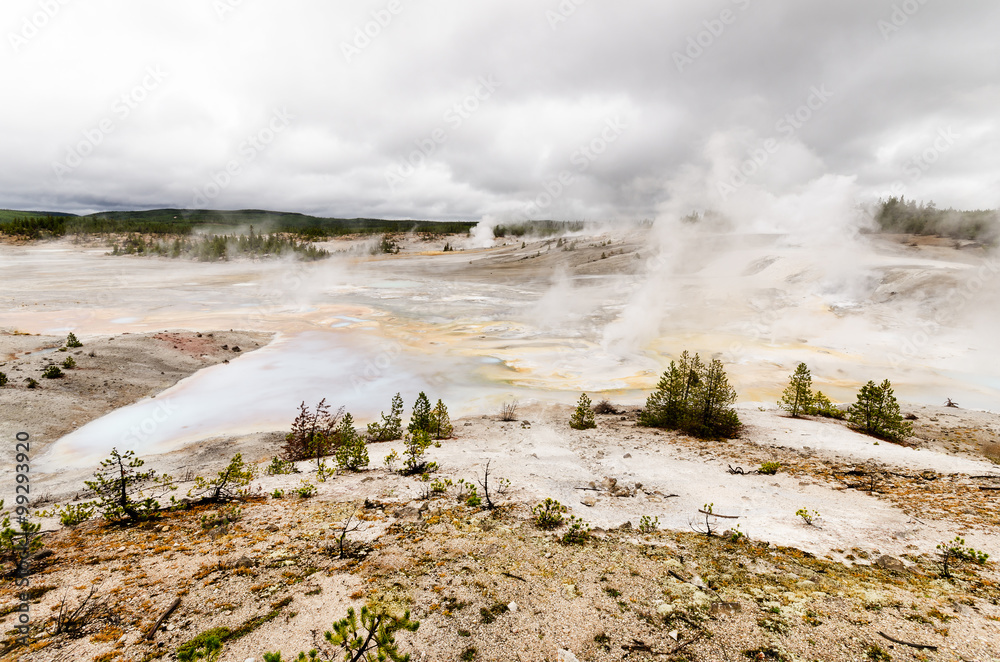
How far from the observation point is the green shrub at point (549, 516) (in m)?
5.93

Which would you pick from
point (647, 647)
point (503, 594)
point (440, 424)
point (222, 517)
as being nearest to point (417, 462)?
point (440, 424)

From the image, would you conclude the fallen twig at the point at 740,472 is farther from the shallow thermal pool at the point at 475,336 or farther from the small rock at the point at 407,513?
the shallow thermal pool at the point at 475,336

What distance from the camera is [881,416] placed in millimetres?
12180

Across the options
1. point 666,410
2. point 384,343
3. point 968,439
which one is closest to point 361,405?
point 384,343

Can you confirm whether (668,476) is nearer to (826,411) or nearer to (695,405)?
(695,405)

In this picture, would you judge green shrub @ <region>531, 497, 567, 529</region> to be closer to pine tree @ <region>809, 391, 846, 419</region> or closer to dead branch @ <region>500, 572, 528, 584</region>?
dead branch @ <region>500, 572, 528, 584</region>

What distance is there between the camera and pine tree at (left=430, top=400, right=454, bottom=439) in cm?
1245

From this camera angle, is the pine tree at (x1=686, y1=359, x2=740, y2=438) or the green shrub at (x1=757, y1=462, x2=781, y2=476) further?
the pine tree at (x1=686, y1=359, x2=740, y2=438)

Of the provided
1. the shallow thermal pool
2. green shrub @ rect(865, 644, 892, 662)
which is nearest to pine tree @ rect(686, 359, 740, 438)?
the shallow thermal pool

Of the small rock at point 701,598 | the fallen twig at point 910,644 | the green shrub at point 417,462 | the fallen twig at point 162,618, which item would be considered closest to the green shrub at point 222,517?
the fallen twig at point 162,618

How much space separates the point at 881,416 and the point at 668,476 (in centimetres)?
830

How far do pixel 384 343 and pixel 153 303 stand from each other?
24.1 metres

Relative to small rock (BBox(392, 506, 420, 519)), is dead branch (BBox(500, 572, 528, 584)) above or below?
above

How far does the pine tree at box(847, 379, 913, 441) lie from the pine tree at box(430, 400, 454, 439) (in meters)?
12.3
